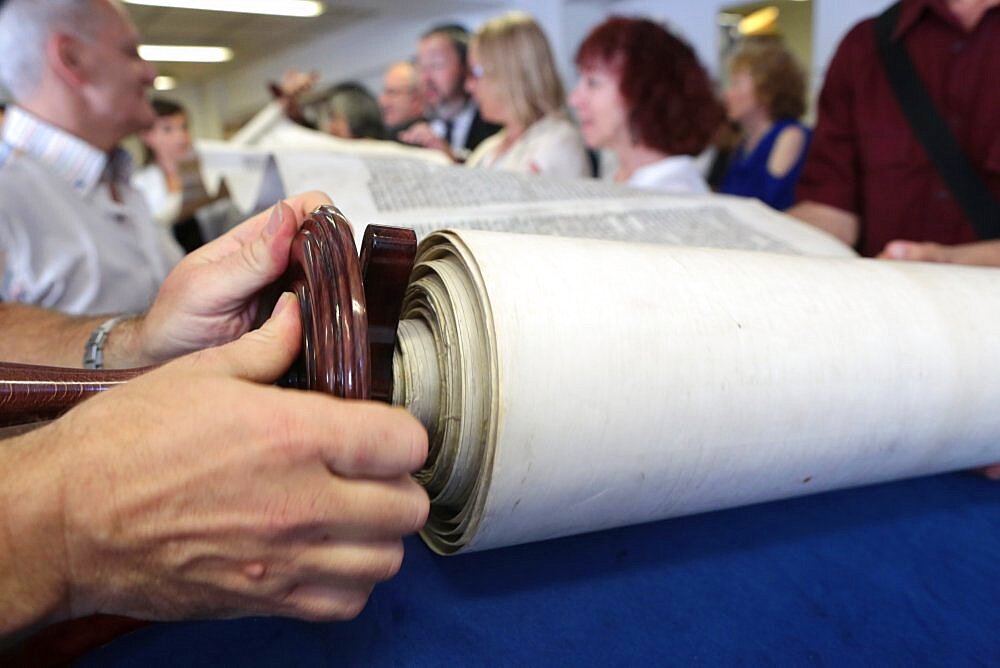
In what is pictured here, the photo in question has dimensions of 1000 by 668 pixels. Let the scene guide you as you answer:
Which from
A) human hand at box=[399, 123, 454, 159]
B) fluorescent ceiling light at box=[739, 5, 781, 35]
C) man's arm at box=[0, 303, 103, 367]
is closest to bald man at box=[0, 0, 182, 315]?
man's arm at box=[0, 303, 103, 367]

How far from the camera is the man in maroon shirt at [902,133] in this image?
1.07 metres

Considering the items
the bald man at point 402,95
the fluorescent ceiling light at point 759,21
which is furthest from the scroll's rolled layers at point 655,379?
the fluorescent ceiling light at point 759,21

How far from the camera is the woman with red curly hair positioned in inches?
55.8

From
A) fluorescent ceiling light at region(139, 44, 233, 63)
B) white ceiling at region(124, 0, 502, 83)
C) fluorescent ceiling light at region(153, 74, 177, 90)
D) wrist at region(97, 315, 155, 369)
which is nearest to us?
wrist at region(97, 315, 155, 369)

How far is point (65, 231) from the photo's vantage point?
3.69ft

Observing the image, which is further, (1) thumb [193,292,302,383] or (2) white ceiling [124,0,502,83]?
(2) white ceiling [124,0,502,83]

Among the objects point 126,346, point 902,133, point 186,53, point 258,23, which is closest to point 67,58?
point 126,346

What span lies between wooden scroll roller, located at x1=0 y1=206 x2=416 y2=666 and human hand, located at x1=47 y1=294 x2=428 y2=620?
4 cm

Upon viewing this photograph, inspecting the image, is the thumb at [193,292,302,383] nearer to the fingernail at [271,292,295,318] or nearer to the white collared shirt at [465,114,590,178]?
the fingernail at [271,292,295,318]

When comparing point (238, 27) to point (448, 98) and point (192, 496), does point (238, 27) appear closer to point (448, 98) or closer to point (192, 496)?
point (448, 98)

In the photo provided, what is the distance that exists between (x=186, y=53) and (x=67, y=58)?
24.3 feet

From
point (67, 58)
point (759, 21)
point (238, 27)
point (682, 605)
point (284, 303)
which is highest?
point (238, 27)

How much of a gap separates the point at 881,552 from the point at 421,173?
2.26 ft

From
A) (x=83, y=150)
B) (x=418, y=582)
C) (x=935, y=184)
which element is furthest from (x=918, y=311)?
(x=83, y=150)
